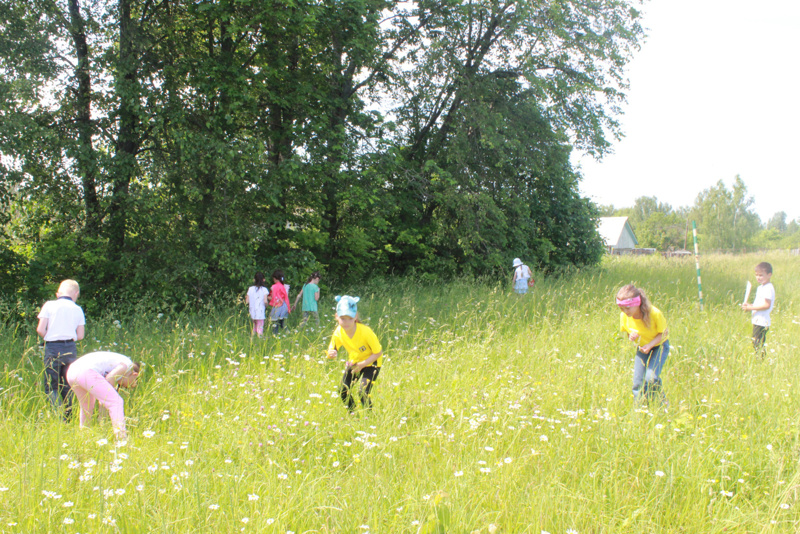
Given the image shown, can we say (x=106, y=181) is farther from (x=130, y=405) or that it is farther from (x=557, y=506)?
(x=557, y=506)

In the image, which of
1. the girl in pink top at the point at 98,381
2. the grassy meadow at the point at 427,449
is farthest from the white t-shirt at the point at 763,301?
the girl in pink top at the point at 98,381

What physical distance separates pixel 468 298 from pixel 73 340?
24.6 ft

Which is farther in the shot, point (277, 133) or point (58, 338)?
point (277, 133)

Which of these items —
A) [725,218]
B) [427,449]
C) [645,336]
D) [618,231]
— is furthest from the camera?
[618,231]

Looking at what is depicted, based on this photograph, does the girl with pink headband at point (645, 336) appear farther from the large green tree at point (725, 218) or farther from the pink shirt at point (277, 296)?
the large green tree at point (725, 218)

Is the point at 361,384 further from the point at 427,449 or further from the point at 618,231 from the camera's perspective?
the point at 618,231

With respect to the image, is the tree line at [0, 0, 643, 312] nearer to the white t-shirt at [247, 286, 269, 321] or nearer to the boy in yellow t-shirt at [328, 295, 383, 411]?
the white t-shirt at [247, 286, 269, 321]

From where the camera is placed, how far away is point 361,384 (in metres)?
4.61

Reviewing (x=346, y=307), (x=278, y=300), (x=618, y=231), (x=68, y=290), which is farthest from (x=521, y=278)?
(x=618, y=231)

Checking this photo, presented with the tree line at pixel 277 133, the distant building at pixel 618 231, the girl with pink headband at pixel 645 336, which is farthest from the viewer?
the distant building at pixel 618 231

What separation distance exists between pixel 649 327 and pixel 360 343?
283cm

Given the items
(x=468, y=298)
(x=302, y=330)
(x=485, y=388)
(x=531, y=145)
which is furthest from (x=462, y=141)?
(x=485, y=388)

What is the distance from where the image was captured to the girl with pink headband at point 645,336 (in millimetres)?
4914

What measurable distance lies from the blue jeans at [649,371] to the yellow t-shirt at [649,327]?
127 millimetres
